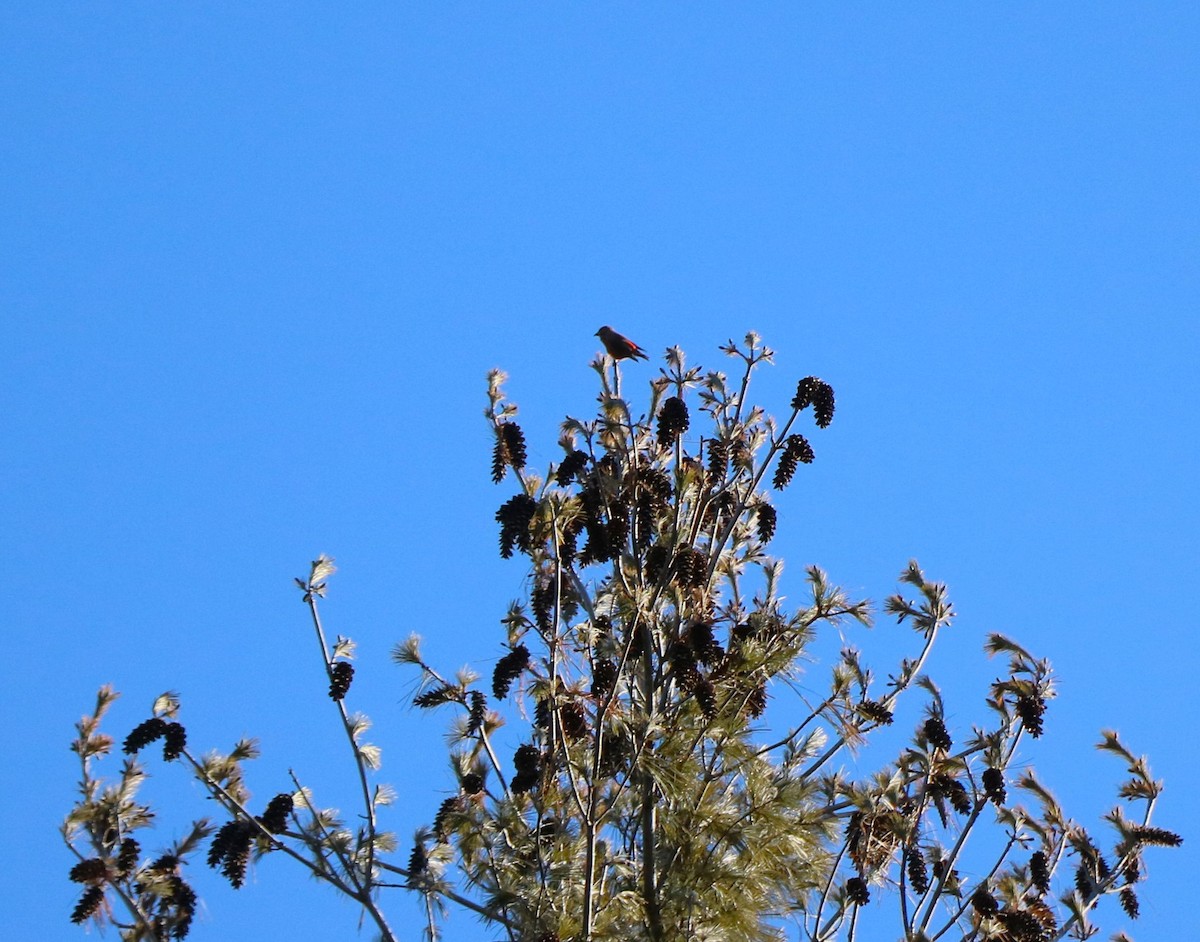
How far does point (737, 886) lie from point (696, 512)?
5.05 ft

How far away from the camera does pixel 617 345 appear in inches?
305

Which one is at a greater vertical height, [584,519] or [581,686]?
[584,519]

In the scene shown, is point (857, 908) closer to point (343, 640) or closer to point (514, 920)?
point (514, 920)

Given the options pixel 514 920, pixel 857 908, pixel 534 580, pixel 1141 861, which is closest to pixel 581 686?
pixel 534 580

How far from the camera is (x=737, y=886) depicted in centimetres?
745

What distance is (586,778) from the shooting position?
6945mm

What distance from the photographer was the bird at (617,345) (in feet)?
25.4

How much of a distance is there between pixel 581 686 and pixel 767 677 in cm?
84

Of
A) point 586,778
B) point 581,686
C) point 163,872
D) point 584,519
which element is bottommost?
point 163,872

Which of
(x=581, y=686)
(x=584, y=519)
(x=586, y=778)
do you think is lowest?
(x=586, y=778)

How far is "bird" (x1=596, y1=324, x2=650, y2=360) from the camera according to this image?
773cm

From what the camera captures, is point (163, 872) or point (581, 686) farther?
point (581, 686)

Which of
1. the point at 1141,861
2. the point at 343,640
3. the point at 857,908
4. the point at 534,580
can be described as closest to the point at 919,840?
the point at 857,908

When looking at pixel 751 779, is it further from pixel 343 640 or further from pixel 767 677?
pixel 343 640
